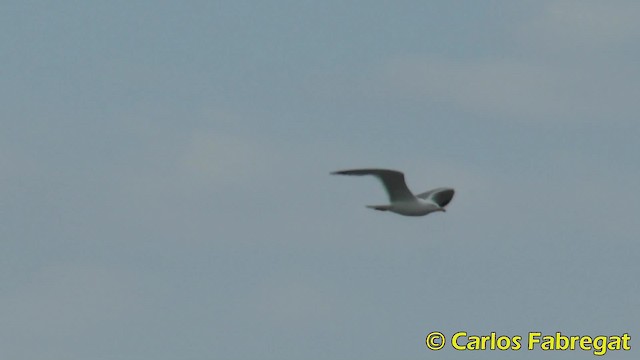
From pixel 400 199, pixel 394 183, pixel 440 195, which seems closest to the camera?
pixel 394 183

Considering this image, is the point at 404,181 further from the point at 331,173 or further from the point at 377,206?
the point at 331,173

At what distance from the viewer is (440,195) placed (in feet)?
419

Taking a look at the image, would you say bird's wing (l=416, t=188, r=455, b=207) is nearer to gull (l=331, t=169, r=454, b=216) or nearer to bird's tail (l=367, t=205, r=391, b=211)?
gull (l=331, t=169, r=454, b=216)

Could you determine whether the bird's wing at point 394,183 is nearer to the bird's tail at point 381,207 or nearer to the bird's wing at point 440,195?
the bird's tail at point 381,207

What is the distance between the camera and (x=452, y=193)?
422 ft

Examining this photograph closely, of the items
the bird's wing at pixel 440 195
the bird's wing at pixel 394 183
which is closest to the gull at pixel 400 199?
the bird's wing at pixel 394 183

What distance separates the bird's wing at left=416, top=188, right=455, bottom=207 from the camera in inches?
5007

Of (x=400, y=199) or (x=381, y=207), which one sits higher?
(x=400, y=199)

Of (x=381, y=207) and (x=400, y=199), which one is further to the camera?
(x=400, y=199)

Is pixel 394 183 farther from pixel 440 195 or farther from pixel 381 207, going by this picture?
pixel 440 195

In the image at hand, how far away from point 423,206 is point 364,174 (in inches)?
375

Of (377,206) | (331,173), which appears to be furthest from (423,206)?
(331,173)

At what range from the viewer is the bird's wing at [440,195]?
12719 centimetres

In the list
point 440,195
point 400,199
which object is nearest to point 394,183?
point 400,199
